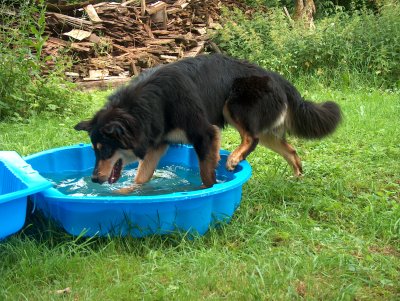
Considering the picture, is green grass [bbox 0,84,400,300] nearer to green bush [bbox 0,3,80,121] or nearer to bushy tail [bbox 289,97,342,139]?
bushy tail [bbox 289,97,342,139]

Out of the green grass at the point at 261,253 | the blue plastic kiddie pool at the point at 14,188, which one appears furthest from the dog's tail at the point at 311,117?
the blue plastic kiddie pool at the point at 14,188

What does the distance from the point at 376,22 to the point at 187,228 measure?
27.7 ft

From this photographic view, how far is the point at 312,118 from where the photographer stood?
192 inches

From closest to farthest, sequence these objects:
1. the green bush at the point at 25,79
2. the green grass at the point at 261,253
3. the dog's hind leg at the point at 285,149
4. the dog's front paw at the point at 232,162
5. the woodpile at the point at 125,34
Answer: the green grass at the point at 261,253
the dog's front paw at the point at 232,162
the dog's hind leg at the point at 285,149
the green bush at the point at 25,79
the woodpile at the point at 125,34

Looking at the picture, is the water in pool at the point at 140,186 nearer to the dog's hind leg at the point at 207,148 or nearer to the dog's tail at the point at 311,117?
the dog's hind leg at the point at 207,148

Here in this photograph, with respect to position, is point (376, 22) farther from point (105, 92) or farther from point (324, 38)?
point (105, 92)

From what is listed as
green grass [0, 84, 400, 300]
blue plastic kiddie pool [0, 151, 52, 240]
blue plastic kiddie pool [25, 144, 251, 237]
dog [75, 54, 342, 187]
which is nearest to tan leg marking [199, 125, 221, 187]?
dog [75, 54, 342, 187]

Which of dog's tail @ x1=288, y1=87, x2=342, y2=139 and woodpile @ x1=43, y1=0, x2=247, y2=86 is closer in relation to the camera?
dog's tail @ x1=288, y1=87, x2=342, y2=139

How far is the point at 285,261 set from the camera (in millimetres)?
3283

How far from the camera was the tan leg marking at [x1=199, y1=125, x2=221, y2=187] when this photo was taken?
433cm

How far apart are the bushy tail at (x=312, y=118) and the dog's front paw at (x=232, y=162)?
2.71 feet

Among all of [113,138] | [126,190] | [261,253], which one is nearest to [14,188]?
[113,138]

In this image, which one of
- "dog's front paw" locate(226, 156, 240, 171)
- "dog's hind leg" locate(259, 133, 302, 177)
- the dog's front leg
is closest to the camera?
"dog's front paw" locate(226, 156, 240, 171)

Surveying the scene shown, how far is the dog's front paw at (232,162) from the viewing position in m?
4.57
